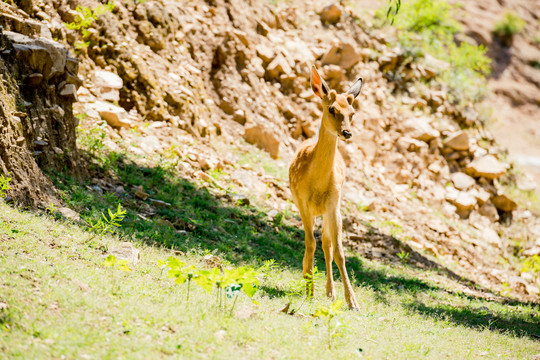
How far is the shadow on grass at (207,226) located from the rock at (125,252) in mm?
795

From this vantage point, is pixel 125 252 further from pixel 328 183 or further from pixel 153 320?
pixel 328 183

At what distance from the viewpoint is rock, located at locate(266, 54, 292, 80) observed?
14.7m

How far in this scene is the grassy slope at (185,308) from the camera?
3736 millimetres

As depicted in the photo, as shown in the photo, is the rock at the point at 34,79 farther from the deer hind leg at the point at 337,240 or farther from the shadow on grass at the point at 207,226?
the deer hind leg at the point at 337,240

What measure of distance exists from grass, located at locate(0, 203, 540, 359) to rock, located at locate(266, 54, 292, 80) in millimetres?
9070

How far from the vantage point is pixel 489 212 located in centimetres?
1577

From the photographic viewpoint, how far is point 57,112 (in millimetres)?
7363

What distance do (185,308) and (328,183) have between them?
117 inches

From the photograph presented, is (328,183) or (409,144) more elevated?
(328,183)

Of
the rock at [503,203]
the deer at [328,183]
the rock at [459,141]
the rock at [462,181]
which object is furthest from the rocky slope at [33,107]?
the rock at [503,203]

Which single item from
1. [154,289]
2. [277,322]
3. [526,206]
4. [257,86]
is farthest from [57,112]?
[526,206]


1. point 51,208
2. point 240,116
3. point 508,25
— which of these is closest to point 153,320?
point 51,208

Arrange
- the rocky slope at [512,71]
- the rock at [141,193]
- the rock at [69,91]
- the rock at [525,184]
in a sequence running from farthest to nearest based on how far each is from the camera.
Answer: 1. the rocky slope at [512,71]
2. the rock at [525,184]
3. the rock at [141,193]
4. the rock at [69,91]

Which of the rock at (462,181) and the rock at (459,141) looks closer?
the rock at (462,181)
